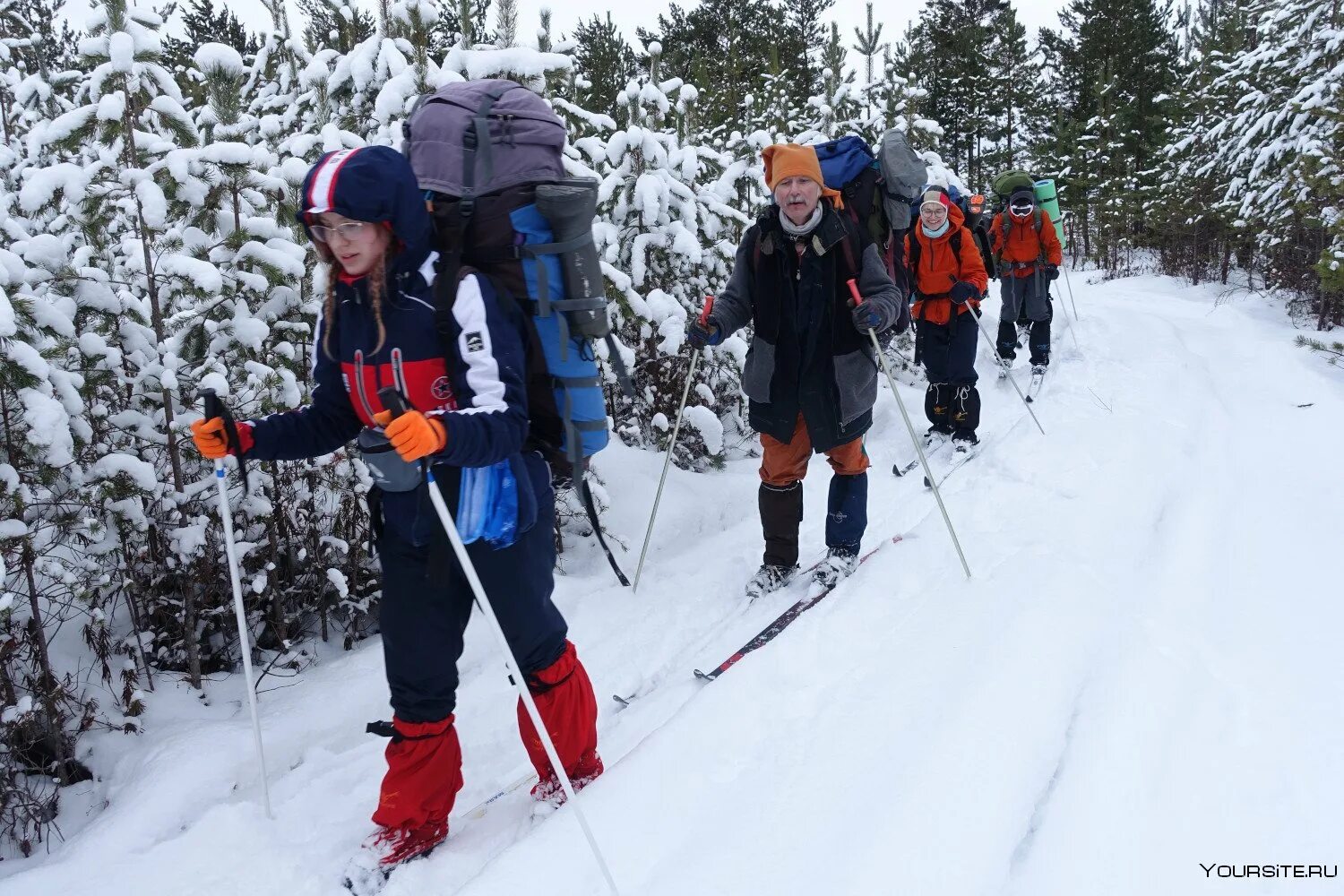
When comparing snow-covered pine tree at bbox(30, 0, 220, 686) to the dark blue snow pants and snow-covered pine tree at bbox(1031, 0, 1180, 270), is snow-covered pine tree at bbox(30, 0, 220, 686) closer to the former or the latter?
the dark blue snow pants

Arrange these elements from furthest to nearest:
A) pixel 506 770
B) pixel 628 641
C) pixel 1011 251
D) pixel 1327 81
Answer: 1. pixel 1327 81
2. pixel 1011 251
3. pixel 628 641
4. pixel 506 770

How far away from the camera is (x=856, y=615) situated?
412 centimetres

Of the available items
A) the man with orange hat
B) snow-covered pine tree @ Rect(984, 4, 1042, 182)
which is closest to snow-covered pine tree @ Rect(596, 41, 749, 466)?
the man with orange hat

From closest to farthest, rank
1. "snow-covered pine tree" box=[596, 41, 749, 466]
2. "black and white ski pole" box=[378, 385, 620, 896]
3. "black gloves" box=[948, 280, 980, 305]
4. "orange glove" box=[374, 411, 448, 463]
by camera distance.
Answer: "orange glove" box=[374, 411, 448, 463]
"black and white ski pole" box=[378, 385, 620, 896]
"snow-covered pine tree" box=[596, 41, 749, 466]
"black gloves" box=[948, 280, 980, 305]

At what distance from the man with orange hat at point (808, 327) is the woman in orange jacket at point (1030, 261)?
627 cm

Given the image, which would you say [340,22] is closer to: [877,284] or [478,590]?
[877,284]

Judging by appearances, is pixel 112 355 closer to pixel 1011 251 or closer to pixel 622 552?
pixel 622 552

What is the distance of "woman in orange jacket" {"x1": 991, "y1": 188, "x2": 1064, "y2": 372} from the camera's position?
10.1 m

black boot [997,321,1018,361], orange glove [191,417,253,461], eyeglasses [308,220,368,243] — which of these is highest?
eyeglasses [308,220,368,243]

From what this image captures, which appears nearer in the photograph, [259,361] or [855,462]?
[259,361]

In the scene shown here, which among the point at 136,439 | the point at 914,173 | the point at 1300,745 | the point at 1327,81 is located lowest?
the point at 1300,745

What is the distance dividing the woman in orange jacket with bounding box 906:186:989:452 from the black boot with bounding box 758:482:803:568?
3178mm

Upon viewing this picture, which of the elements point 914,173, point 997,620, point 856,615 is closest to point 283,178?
point 914,173

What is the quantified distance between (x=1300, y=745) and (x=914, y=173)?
328cm
